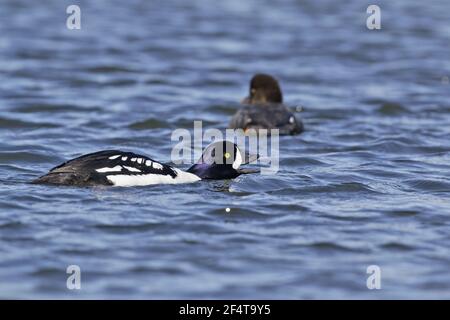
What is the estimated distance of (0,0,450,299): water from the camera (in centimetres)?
919

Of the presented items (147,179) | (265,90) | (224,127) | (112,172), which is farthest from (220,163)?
(265,90)

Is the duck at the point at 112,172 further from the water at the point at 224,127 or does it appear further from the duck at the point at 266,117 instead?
the duck at the point at 266,117

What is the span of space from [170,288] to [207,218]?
2.05m

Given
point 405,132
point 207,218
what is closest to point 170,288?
point 207,218

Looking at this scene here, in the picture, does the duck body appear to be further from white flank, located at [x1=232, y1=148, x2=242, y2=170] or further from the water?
white flank, located at [x1=232, y1=148, x2=242, y2=170]

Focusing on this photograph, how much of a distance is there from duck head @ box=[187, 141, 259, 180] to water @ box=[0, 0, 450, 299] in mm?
192

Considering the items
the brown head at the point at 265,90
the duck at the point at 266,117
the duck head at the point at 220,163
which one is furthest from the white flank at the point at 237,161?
the brown head at the point at 265,90

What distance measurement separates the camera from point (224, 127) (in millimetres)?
16766

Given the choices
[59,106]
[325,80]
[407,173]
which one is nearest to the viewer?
[407,173]

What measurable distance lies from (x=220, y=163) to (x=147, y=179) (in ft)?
3.77

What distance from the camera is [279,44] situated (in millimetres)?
24141

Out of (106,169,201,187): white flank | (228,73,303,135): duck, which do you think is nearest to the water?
(106,169,201,187): white flank
